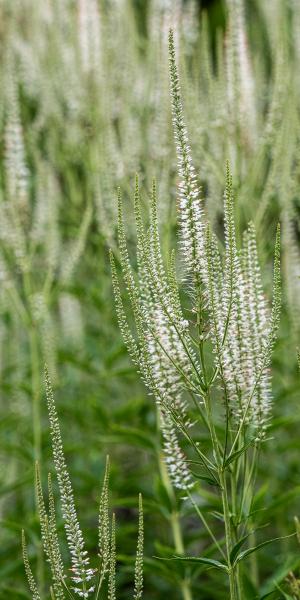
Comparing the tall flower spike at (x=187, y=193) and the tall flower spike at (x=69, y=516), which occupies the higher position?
A: the tall flower spike at (x=187, y=193)


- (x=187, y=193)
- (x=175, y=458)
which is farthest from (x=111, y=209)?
(x=187, y=193)

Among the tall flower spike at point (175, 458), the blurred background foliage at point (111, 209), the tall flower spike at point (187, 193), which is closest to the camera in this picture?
the tall flower spike at point (187, 193)

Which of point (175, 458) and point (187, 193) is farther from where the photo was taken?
point (175, 458)

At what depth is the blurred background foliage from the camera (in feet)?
12.0

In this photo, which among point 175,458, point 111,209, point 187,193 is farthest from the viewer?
point 111,209

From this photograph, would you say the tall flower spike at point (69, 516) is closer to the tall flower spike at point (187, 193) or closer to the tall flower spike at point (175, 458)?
the tall flower spike at point (175, 458)

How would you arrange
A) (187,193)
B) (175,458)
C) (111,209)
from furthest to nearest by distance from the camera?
1. (111,209)
2. (175,458)
3. (187,193)

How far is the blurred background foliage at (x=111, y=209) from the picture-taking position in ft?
12.0

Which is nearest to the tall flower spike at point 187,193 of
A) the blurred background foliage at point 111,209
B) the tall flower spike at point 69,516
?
the tall flower spike at point 69,516

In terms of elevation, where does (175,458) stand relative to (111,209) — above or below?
below

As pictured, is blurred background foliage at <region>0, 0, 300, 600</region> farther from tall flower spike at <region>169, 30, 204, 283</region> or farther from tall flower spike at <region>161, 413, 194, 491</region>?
tall flower spike at <region>169, 30, 204, 283</region>

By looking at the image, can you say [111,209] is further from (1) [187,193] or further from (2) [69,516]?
(2) [69,516]

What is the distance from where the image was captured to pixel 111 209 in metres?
4.14

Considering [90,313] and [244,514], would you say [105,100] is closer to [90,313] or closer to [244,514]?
[90,313]
